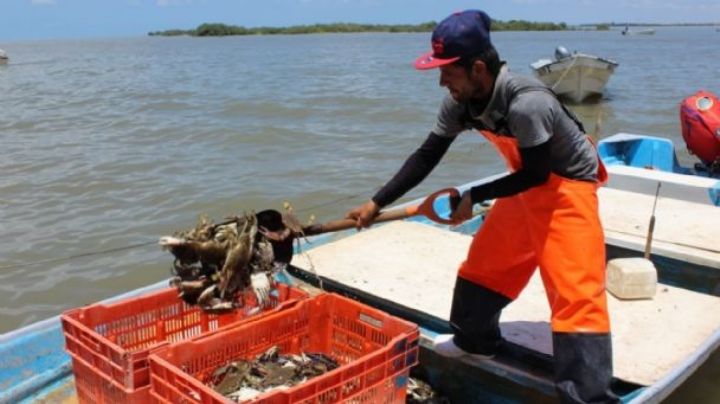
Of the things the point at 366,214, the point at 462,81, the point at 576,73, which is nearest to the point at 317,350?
the point at 366,214

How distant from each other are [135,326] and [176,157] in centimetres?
817

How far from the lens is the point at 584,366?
2.79 meters

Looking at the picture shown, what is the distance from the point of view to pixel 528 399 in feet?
11.2

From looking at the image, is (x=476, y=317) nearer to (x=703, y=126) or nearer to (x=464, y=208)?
(x=464, y=208)

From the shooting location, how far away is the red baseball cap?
8.78 feet

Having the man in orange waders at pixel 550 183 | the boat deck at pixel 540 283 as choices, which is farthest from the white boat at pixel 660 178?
the man in orange waders at pixel 550 183

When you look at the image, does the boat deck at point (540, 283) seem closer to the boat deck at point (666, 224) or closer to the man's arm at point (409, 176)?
the boat deck at point (666, 224)

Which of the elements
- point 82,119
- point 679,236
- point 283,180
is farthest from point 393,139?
point 679,236

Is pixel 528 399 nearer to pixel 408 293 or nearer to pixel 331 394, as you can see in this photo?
pixel 408 293

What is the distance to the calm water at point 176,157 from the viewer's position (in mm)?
6934

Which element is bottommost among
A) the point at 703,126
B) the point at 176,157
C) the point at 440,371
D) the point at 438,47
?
the point at 176,157

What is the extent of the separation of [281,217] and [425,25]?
106700mm

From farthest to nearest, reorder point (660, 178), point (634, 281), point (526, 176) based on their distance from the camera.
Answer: point (660, 178) → point (634, 281) → point (526, 176)

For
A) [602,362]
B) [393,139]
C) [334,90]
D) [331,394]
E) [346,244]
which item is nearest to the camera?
[331,394]
